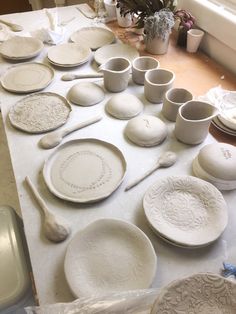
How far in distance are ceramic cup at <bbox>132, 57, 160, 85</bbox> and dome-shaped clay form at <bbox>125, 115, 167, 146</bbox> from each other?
0.81ft

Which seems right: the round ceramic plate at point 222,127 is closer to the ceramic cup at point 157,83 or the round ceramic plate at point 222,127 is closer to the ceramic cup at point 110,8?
the ceramic cup at point 157,83

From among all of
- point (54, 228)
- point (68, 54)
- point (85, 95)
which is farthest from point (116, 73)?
point (54, 228)

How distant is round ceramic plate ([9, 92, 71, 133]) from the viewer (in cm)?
90

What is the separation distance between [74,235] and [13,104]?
57 centimetres

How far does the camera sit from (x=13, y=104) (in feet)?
3.26

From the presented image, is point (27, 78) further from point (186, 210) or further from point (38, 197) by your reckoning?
point (186, 210)

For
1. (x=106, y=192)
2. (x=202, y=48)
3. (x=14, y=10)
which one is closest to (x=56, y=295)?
(x=106, y=192)

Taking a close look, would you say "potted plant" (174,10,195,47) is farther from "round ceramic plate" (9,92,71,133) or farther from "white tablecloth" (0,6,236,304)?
"round ceramic plate" (9,92,71,133)

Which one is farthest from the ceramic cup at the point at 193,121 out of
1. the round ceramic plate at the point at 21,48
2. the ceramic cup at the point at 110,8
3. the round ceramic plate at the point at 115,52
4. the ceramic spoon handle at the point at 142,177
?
the ceramic cup at the point at 110,8

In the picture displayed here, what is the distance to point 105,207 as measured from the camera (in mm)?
698

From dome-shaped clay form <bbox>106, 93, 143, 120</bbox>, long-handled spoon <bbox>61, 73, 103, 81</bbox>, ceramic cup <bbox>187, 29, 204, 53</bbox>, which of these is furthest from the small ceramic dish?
ceramic cup <bbox>187, 29, 204, 53</bbox>

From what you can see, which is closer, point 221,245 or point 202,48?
point 221,245

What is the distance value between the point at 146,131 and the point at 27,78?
0.55 metres

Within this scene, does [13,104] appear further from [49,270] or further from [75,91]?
[49,270]
